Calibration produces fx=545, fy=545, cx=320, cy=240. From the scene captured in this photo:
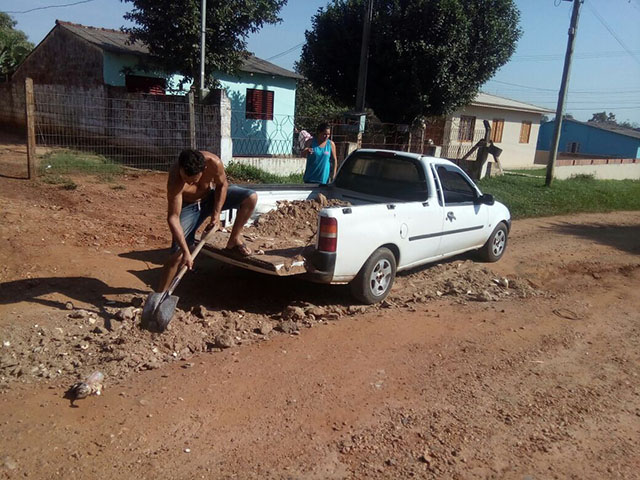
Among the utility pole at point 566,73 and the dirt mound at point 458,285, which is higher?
the utility pole at point 566,73

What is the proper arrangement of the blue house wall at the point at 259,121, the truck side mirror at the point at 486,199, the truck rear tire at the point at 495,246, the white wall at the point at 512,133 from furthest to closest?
the white wall at the point at 512,133
the blue house wall at the point at 259,121
the truck rear tire at the point at 495,246
the truck side mirror at the point at 486,199

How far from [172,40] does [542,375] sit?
13.0 meters

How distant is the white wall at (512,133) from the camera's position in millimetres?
26922

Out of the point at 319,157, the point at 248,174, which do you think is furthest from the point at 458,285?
the point at 248,174

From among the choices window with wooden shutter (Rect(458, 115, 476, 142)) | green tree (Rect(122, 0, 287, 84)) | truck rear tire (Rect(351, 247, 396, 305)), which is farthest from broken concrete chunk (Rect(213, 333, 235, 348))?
window with wooden shutter (Rect(458, 115, 476, 142))

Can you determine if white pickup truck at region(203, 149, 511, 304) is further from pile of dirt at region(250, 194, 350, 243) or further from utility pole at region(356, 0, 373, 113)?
utility pole at region(356, 0, 373, 113)

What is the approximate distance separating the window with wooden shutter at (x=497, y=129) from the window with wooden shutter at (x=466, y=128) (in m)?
1.82

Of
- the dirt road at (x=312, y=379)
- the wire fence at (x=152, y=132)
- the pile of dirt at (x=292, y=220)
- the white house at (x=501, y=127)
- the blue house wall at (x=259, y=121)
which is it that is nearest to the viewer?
the dirt road at (x=312, y=379)

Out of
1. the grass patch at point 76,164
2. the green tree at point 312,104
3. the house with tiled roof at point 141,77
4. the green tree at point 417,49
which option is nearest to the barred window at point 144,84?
the house with tiled roof at point 141,77

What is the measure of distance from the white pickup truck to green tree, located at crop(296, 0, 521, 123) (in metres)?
8.86

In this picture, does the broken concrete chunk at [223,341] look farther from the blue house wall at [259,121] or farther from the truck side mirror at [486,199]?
the blue house wall at [259,121]

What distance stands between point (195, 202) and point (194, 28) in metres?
10.4

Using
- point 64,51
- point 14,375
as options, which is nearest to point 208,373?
point 14,375

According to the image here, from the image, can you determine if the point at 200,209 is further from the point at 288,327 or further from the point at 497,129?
the point at 497,129
